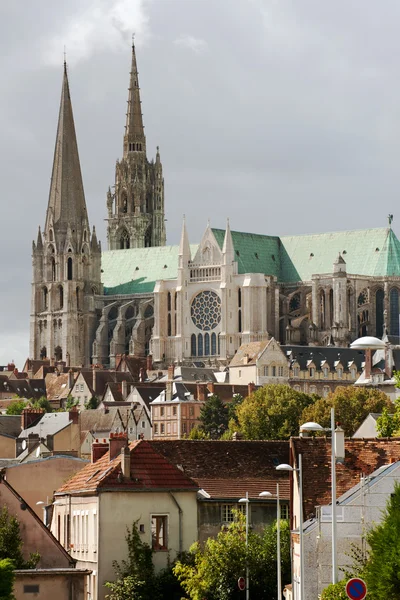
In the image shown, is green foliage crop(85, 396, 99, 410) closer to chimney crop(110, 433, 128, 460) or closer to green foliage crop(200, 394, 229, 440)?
green foliage crop(200, 394, 229, 440)


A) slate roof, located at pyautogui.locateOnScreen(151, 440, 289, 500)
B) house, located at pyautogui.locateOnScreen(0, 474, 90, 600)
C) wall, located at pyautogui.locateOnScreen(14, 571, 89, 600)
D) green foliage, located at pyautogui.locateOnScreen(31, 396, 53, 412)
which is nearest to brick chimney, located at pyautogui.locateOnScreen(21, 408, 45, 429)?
green foliage, located at pyautogui.locateOnScreen(31, 396, 53, 412)

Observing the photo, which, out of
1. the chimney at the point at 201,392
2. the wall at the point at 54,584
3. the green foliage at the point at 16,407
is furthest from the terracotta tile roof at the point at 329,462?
the green foliage at the point at 16,407

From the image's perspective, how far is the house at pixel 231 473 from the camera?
60406mm

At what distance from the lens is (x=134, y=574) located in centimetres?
5628

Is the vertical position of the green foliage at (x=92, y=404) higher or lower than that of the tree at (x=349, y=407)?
higher

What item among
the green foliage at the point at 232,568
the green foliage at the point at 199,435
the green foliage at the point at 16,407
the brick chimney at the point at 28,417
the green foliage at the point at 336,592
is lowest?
the green foliage at the point at 336,592

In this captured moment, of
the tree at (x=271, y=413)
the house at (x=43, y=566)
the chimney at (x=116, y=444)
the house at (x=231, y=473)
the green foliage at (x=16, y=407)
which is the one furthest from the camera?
the green foliage at (x=16, y=407)

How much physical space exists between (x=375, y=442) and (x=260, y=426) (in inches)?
3067

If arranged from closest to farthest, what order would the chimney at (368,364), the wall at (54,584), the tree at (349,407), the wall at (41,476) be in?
the wall at (54,584), the wall at (41,476), the tree at (349,407), the chimney at (368,364)

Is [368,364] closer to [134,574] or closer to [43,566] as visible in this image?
[134,574]

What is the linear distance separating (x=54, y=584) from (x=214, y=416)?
345ft

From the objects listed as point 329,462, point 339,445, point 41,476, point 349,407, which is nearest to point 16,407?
point 349,407

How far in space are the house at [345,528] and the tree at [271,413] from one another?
71237mm

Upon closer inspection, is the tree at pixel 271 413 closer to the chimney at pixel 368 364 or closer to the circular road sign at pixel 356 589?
the chimney at pixel 368 364
